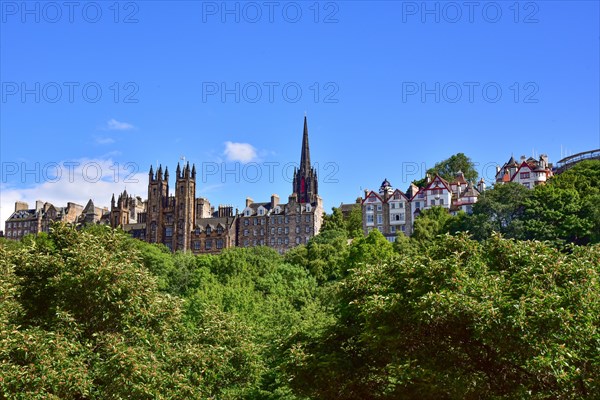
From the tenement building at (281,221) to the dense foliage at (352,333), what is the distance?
312 ft

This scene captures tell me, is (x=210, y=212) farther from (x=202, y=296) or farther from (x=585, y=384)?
(x=585, y=384)

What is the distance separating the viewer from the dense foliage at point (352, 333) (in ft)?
78.8

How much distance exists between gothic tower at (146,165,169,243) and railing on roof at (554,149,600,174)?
235 feet

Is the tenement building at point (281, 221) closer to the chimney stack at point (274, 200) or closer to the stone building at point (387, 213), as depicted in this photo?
the chimney stack at point (274, 200)

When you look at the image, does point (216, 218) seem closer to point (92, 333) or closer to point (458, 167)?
point (458, 167)

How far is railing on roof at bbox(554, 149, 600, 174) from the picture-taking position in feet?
409

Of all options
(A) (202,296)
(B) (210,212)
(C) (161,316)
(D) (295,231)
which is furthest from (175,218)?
(C) (161,316)

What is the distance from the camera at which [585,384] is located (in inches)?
924

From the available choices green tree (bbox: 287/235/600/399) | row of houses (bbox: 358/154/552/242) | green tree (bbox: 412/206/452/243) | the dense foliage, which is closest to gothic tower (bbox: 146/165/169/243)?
row of houses (bbox: 358/154/552/242)

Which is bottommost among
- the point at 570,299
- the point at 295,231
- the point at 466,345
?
the point at 466,345

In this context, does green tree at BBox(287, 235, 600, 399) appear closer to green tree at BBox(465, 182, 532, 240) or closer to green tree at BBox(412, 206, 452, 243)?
green tree at BBox(465, 182, 532, 240)

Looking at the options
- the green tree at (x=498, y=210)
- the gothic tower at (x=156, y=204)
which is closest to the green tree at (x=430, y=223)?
the green tree at (x=498, y=210)

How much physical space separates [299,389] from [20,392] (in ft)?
35.6

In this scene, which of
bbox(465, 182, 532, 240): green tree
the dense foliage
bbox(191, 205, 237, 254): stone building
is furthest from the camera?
bbox(191, 205, 237, 254): stone building
